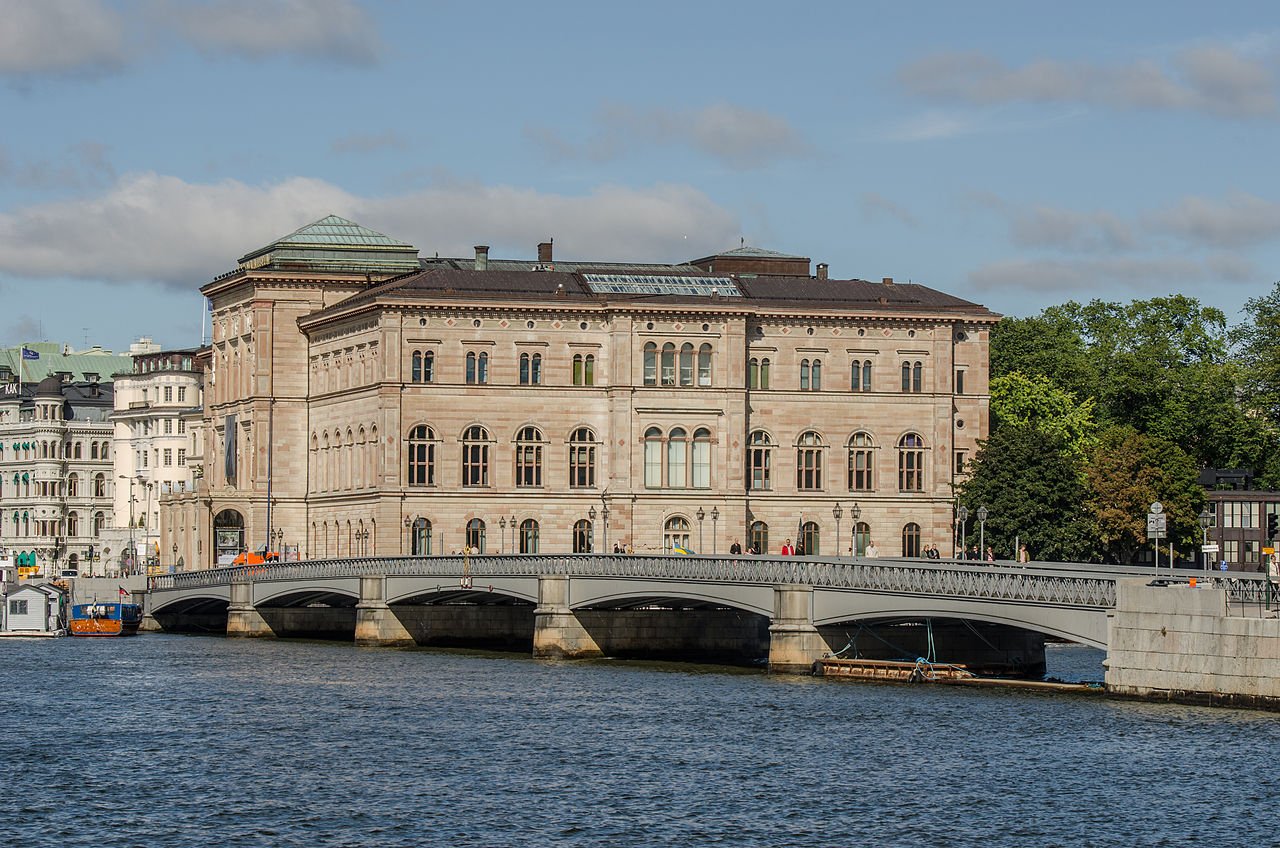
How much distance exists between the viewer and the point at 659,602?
10925cm

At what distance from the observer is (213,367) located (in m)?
174

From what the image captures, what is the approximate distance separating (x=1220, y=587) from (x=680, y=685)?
23.9 metres

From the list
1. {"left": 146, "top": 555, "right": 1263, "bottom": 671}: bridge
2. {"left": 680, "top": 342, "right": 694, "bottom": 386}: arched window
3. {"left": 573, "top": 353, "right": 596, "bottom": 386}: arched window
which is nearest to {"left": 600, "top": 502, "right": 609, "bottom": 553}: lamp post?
{"left": 573, "top": 353, "right": 596, "bottom": 386}: arched window

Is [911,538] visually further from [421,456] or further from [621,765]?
[621,765]

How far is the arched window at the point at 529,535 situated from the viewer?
14650cm

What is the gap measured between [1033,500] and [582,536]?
25764mm

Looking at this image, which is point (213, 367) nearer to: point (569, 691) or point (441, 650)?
point (441, 650)

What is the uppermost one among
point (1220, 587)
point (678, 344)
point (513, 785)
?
point (678, 344)

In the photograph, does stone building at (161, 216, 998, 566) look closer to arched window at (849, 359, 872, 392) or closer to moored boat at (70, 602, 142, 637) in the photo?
arched window at (849, 359, 872, 392)

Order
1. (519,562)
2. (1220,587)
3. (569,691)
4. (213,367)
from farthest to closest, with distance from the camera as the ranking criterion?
(213,367)
(519,562)
(569,691)
(1220,587)

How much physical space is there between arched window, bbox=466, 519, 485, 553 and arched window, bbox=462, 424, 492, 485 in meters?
2.26

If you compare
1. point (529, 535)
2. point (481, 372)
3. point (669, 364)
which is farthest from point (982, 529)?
point (481, 372)

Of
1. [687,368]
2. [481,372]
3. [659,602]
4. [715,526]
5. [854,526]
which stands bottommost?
[659,602]

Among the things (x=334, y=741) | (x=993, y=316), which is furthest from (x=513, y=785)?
(x=993, y=316)
